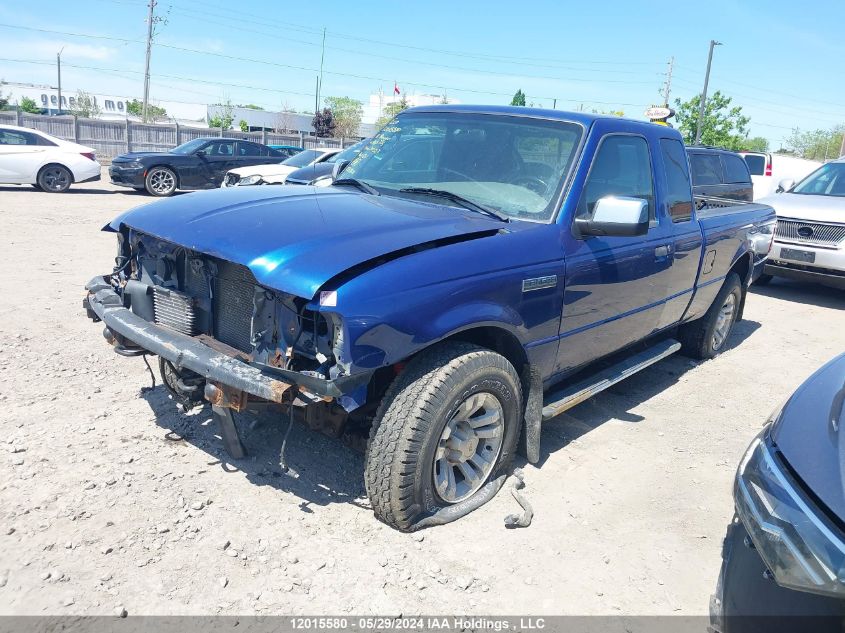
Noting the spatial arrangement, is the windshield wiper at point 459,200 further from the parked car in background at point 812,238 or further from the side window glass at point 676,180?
the parked car in background at point 812,238

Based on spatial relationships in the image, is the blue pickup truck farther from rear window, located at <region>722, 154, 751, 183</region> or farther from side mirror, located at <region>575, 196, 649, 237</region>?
rear window, located at <region>722, 154, 751, 183</region>

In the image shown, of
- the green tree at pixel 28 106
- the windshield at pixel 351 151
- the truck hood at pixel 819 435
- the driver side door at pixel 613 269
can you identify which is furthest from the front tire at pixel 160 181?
the green tree at pixel 28 106

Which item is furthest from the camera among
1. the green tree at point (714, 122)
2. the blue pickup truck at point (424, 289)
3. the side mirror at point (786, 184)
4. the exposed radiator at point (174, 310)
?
the green tree at point (714, 122)

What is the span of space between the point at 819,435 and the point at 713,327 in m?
4.24

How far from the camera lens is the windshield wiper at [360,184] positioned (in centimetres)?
404

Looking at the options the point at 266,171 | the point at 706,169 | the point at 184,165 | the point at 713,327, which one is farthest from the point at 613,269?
the point at 184,165

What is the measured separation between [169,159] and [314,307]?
1491 cm

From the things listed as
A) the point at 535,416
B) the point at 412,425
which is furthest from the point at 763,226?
the point at 412,425

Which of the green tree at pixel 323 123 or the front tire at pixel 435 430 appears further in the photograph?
the green tree at pixel 323 123

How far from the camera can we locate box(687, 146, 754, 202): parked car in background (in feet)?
33.7

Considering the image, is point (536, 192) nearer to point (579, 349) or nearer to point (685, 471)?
point (579, 349)

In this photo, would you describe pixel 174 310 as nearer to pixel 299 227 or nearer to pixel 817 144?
pixel 299 227

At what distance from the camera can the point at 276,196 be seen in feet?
12.0

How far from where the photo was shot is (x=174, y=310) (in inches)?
134
